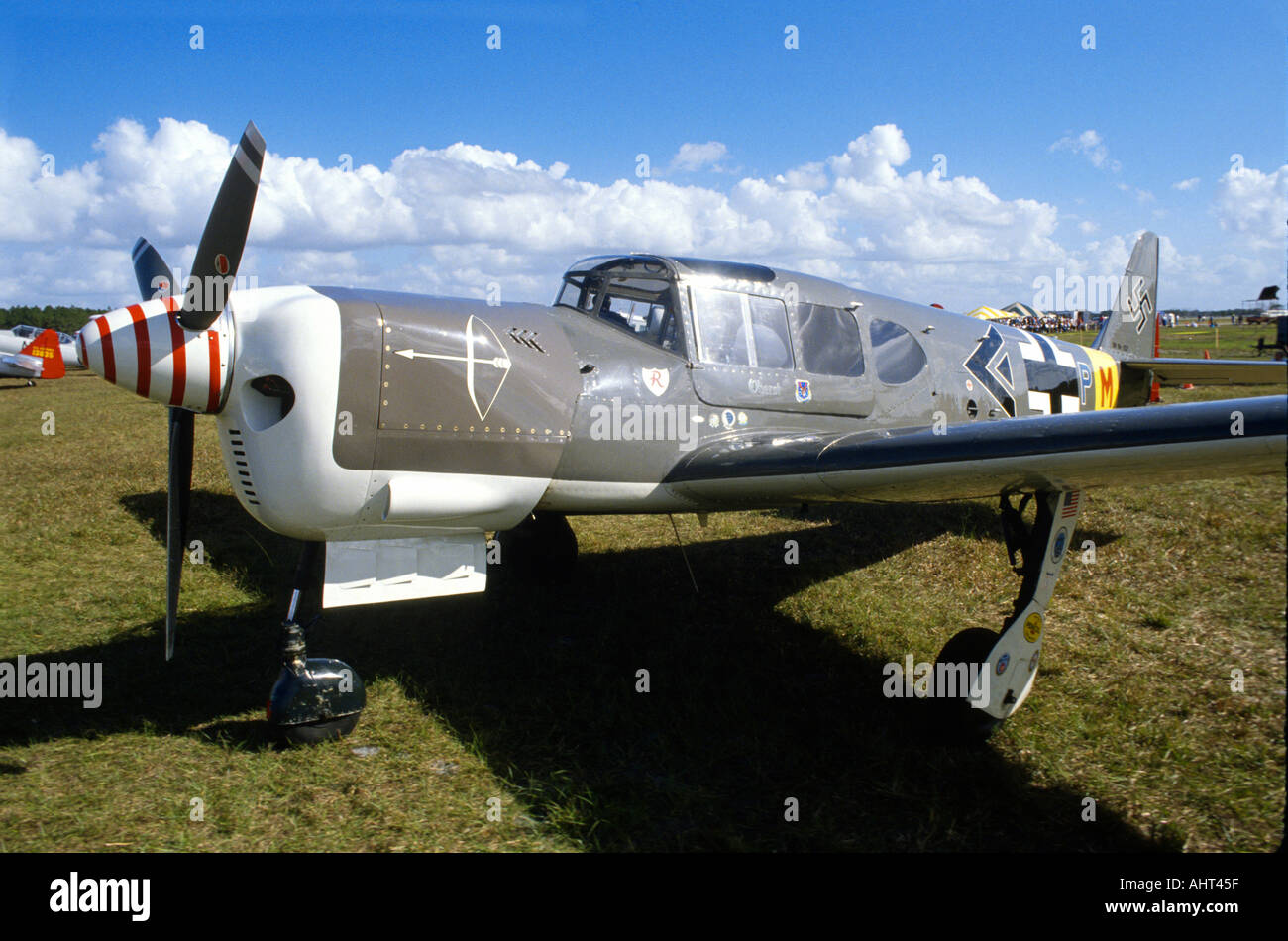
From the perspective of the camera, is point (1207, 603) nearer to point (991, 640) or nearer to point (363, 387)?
point (991, 640)

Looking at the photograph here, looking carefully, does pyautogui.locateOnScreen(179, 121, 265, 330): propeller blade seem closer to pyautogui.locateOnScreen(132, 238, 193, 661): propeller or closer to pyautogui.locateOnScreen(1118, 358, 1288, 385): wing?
pyautogui.locateOnScreen(132, 238, 193, 661): propeller

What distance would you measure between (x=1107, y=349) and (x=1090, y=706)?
6.13 metres

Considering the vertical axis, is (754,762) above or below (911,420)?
below

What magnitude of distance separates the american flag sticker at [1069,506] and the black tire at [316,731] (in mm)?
3883

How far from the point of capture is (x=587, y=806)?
12.2ft

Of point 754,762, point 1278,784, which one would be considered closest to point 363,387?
point 754,762

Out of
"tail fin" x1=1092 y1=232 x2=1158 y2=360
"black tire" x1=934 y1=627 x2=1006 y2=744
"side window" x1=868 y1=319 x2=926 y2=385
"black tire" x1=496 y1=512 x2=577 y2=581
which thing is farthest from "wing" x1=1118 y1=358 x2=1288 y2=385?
"black tire" x1=496 y1=512 x2=577 y2=581

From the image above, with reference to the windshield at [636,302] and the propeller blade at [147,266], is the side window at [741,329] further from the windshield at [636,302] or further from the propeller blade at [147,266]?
the propeller blade at [147,266]

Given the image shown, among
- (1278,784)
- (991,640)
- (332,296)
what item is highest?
(332,296)

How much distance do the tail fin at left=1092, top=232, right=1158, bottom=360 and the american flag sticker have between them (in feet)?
18.9

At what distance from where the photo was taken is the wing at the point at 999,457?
324cm

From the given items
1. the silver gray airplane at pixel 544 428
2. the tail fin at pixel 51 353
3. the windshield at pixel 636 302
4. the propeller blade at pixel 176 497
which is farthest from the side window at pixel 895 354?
the tail fin at pixel 51 353

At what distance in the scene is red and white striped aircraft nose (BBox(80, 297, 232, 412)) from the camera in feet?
12.8

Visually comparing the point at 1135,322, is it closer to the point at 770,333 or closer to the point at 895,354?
the point at 895,354
